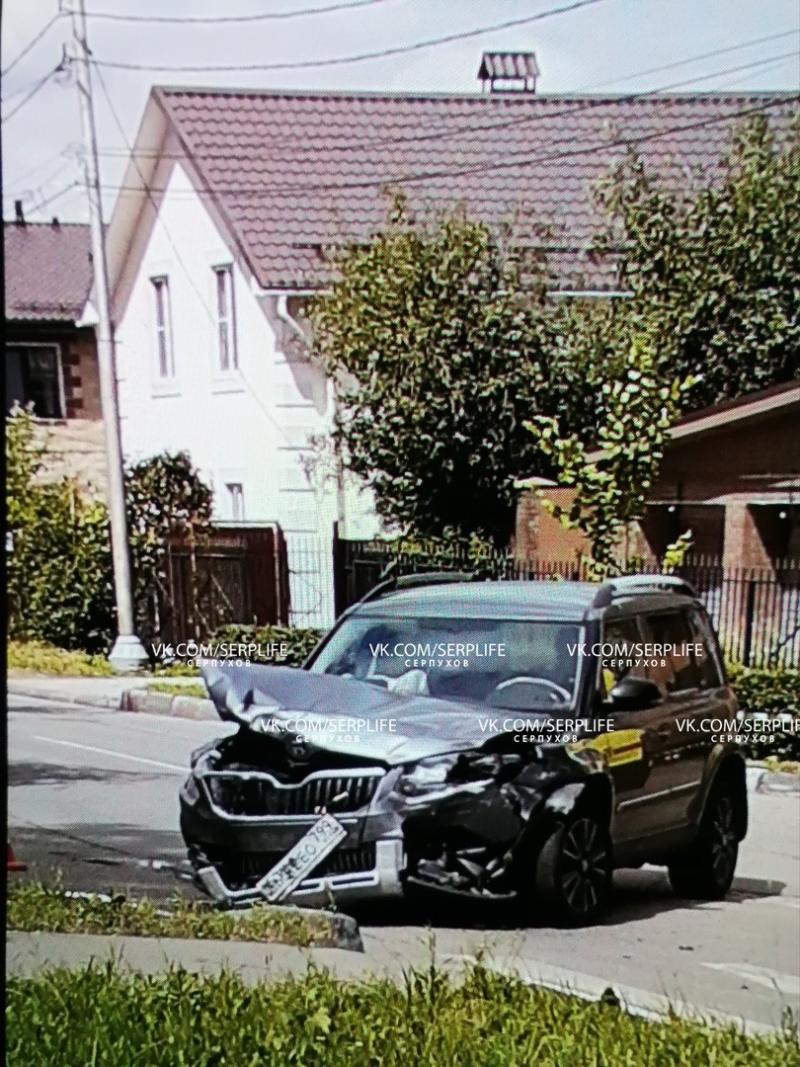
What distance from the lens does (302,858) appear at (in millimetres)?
3096

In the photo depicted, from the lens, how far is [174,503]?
3352mm

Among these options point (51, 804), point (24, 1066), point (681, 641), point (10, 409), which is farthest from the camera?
point (51, 804)

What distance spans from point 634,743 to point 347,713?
2.04 feet

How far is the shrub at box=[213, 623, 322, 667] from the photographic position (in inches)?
126

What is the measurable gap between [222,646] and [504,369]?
861 millimetres

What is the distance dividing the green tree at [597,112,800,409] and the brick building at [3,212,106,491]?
3.58ft

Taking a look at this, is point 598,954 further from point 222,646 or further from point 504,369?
point 504,369

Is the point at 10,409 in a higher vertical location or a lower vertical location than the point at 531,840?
higher

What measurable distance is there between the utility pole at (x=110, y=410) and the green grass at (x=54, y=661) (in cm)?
4

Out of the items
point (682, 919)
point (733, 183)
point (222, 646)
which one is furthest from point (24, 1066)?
point (733, 183)

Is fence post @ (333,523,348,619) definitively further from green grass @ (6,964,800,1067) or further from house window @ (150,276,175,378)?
green grass @ (6,964,800,1067)

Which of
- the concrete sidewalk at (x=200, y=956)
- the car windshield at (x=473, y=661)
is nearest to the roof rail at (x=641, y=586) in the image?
the car windshield at (x=473, y=661)

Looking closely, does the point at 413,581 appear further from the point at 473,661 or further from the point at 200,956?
the point at 200,956

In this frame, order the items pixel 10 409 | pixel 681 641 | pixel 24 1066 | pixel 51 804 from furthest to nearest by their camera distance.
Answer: pixel 51 804, pixel 681 641, pixel 10 409, pixel 24 1066
